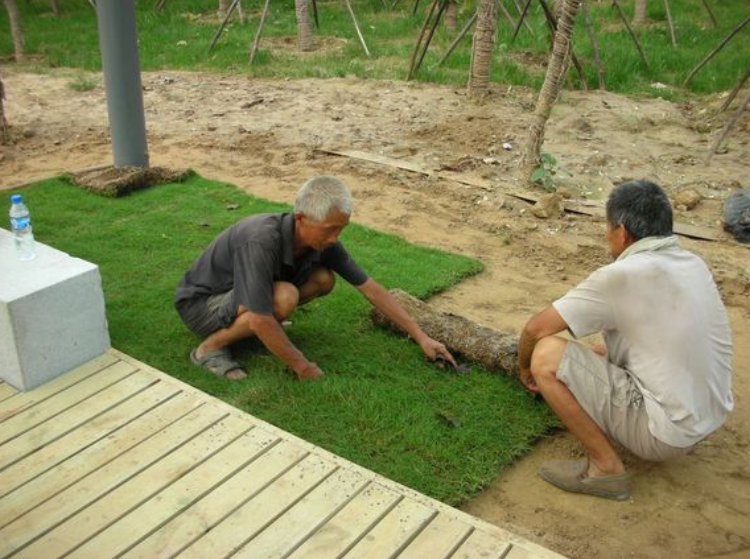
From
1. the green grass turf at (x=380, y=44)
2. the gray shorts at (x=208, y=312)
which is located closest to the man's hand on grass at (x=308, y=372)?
the gray shorts at (x=208, y=312)

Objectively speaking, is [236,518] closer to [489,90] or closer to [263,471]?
[263,471]

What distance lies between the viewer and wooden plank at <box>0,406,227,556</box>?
2602mm

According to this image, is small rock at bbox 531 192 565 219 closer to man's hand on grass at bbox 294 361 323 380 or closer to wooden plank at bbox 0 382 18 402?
man's hand on grass at bbox 294 361 323 380

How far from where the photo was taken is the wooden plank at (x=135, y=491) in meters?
2.55

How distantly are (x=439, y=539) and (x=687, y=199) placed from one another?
5.20 m

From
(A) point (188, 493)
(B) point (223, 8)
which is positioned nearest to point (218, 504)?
(A) point (188, 493)

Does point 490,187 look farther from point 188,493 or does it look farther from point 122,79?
point 188,493

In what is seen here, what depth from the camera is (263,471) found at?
2.89m

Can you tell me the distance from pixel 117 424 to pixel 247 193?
4.03m

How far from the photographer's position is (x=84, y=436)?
3.09 m

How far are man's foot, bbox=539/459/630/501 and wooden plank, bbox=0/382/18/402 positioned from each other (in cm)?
230

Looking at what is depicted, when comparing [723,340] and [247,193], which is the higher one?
[723,340]

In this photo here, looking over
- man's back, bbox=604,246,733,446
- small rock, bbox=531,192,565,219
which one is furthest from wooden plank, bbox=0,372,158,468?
small rock, bbox=531,192,565,219

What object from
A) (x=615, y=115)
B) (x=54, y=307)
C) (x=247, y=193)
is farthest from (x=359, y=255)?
(x=615, y=115)
